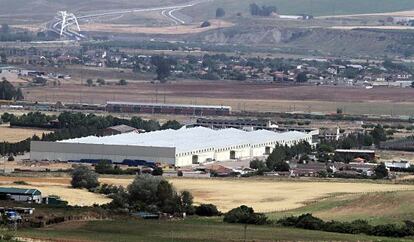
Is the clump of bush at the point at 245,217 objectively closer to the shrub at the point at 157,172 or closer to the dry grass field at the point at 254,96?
the shrub at the point at 157,172

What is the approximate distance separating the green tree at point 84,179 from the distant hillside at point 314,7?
106183 mm

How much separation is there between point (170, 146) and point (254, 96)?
30377mm

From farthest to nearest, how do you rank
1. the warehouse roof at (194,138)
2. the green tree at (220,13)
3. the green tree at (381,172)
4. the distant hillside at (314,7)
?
the distant hillside at (314,7), the green tree at (220,13), the warehouse roof at (194,138), the green tree at (381,172)

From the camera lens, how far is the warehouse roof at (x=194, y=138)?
4469cm

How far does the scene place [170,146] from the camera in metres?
44.0

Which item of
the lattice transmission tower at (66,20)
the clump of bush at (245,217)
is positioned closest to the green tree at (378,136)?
the clump of bush at (245,217)

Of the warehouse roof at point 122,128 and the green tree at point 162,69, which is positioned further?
the green tree at point 162,69

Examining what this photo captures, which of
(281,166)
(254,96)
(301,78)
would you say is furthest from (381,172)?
(301,78)

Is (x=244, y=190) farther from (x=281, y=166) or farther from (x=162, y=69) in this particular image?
(x=162, y=69)

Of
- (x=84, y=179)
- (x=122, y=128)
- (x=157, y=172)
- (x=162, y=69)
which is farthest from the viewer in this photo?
(x=162, y=69)

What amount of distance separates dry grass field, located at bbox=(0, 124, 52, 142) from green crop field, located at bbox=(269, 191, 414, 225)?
18.1 metres

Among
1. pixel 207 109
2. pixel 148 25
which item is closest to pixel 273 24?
pixel 148 25

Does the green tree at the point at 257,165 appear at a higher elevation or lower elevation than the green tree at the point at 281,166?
lower

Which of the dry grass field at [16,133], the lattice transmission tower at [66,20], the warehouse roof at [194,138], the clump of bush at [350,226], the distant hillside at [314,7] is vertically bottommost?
the dry grass field at [16,133]
